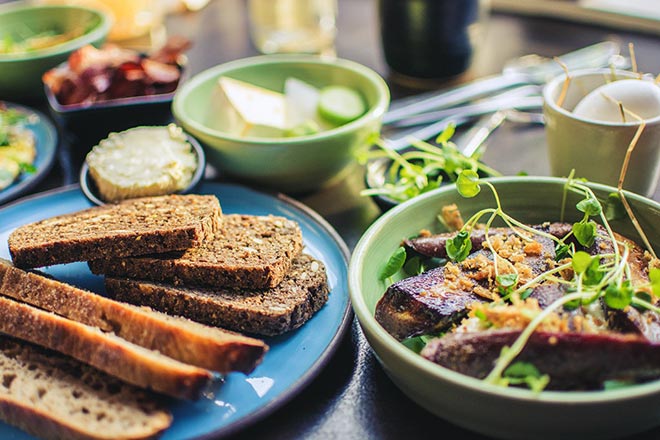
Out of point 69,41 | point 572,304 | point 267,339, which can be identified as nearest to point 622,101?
point 572,304

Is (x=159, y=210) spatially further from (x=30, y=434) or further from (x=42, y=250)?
(x=30, y=434)

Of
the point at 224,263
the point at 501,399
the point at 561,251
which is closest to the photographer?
the point at 501,399

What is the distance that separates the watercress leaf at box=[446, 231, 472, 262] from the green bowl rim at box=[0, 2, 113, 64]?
6.19 ft

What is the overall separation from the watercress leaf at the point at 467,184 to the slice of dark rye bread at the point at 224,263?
421 millimetres

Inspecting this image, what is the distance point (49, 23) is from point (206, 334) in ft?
7.77

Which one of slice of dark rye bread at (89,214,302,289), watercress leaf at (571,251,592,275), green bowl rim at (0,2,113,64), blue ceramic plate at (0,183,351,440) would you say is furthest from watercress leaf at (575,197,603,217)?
green bowl rim at (0,2,113,64)

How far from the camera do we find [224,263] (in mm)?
1484

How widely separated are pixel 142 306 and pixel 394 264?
1.89ft

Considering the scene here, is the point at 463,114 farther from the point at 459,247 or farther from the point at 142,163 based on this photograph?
the point at 142,163

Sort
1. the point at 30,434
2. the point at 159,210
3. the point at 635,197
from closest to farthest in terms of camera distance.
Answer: the point at 30,434 < the point at 635,197 < the point at 159,210

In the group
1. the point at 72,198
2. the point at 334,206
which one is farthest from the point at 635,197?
the point at 72,198

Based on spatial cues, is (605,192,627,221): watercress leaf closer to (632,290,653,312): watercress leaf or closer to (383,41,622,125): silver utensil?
(632,290,653,312): watercress leaf

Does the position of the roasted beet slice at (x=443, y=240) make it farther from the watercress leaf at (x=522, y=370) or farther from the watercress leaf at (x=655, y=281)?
the watercress leaf at (x=522, y=370)

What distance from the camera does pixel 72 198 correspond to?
195 centimetres
